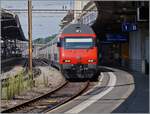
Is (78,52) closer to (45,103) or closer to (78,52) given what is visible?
(78,52)

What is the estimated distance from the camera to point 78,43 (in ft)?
103

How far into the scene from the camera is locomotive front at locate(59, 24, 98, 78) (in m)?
31.0

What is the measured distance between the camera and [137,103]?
1878 centimetres

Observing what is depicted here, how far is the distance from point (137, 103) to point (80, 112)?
3.19 metres

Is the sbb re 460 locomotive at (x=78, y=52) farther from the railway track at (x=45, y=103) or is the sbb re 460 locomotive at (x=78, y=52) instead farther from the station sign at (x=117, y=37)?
the station sign at (x=117, y=37)

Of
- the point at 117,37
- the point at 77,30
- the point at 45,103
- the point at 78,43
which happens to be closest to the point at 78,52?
the point at 78,43

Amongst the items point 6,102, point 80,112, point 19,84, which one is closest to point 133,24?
point 19,84

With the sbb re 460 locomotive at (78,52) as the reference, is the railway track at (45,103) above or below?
below

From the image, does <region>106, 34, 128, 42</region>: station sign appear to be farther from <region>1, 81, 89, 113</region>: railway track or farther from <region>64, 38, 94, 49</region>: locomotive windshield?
<region>1, 81, 89, 113</region>: railway track

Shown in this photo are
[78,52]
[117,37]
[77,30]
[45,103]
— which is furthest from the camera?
[117,37]

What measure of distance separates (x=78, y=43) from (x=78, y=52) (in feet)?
1.73

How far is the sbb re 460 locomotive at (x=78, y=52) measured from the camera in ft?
102

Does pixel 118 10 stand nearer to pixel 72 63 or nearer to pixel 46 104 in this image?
pixel 72 63

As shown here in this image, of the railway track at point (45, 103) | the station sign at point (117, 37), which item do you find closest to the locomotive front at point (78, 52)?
the railway track at point (45, 103)
